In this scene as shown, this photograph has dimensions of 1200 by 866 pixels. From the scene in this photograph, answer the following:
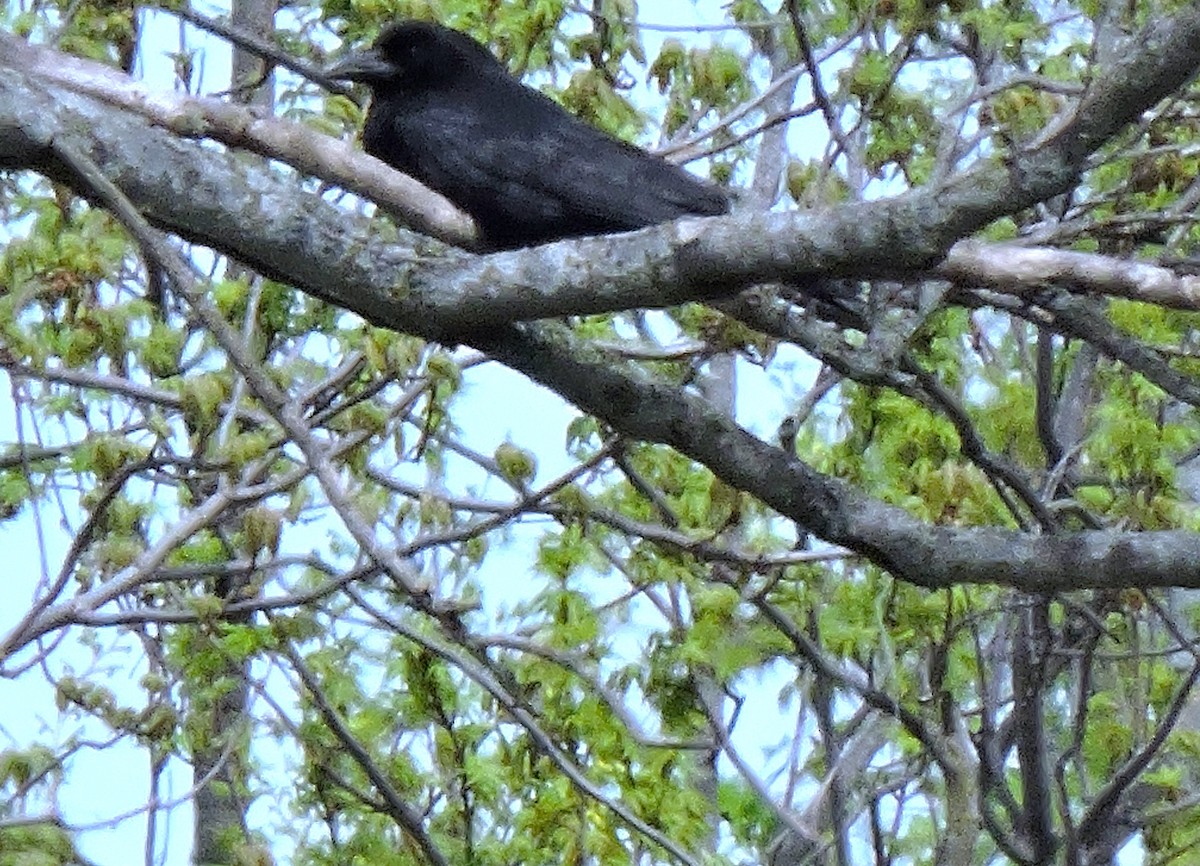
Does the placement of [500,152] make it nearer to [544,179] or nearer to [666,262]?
[544,179]

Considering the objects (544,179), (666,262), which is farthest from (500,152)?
(666,262)

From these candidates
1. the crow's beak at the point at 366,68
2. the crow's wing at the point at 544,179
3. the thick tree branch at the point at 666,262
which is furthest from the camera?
the crow's beak at the point at 366,68

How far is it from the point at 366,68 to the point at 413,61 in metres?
0.13

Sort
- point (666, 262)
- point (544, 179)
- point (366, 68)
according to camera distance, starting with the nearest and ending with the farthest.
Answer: point (666, 262) < point (544, 179) < point (366, 68)

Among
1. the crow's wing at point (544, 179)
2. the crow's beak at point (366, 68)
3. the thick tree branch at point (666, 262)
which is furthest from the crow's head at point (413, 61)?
the thick tree branch at point (666, 262)

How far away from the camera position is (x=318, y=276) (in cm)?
307

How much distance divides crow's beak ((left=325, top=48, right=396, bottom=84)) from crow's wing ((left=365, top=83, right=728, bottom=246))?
0.24m

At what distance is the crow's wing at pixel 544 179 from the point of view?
4.43 m

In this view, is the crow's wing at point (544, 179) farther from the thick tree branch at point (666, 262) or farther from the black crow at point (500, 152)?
the thick tree branch at point (666, 262)

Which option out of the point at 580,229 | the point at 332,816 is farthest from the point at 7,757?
the point at 580,229

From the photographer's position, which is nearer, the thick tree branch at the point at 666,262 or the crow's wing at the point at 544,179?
the thick tree branch at the point at 666,262

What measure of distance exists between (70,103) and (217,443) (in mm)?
1901

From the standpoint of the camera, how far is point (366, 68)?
190 inches

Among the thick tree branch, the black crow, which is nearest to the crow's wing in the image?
the black crow
